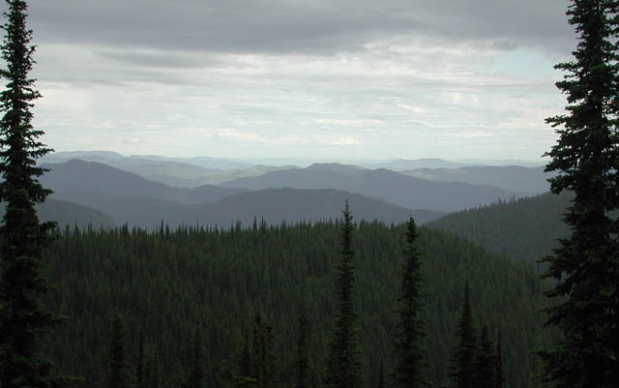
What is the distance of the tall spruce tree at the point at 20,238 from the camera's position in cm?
2298

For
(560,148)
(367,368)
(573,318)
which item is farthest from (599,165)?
(367,368)

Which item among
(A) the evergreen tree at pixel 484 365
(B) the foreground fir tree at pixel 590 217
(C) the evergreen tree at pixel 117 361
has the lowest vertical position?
(C) the evergreen tree at pixel 117 361

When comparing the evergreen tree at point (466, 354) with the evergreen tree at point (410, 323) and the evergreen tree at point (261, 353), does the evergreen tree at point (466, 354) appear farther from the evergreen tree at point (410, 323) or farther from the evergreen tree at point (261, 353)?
the evergreen tree at point (261, 353)

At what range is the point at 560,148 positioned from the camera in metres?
21.9

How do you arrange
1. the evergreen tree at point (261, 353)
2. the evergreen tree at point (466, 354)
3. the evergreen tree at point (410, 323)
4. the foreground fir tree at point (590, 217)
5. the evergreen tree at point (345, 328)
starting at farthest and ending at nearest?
the evergreen tree at point (261, 353) → the evergreen tree at point (466, 354) → the evergreen tree at point (345, 328) → the evergreen tree at point (410, 323) → the foreground fir tree at point (590, 217)

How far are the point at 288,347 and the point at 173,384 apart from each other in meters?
40.4

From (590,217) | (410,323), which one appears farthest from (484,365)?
(590,217)

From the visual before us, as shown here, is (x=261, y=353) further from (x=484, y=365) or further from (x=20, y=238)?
(x=20, y=238)

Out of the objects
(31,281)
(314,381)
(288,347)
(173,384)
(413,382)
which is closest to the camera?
(31,281)

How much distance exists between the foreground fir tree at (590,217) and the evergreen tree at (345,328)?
88.9 ft

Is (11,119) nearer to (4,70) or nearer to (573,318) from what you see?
(4,70)

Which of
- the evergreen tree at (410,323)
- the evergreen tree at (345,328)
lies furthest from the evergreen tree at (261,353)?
the evergreen tree at (410,323)

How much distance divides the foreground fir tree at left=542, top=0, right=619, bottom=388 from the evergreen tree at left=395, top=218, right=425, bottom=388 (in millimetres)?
19025

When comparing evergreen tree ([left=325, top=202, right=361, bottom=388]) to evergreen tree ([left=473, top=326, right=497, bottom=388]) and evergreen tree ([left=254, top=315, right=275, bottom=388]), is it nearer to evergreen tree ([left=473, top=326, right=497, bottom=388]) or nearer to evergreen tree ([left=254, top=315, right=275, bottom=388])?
evergreen tree ([left=473, top=326, right=497, bottom=388])
